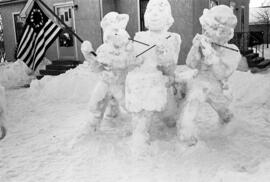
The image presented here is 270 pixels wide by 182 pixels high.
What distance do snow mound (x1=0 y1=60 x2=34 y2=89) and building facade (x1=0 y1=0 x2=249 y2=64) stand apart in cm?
187

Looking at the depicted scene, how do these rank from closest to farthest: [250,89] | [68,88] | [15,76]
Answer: [250,89] → [68,88] → [15,76]

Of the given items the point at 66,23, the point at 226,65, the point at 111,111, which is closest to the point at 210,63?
the point at 226,65

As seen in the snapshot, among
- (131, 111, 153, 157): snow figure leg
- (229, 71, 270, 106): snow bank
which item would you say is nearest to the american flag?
(131, 111, 153, 157): snow figure leg

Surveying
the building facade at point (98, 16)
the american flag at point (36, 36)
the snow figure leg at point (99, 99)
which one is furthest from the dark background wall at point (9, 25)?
the snow figure leg at point (99, 99)

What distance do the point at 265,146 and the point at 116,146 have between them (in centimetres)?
216

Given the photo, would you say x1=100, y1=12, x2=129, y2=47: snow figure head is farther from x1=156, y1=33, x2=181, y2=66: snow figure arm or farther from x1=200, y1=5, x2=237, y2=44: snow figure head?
x1=200, y1=5, x2=237, y2=44: snow figure head

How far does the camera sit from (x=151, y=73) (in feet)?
13.4

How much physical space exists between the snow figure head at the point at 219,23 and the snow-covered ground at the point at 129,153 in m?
1.52

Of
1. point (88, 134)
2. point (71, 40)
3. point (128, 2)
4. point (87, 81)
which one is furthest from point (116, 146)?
point (71, 40)

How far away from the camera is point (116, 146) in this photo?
14.3 ft

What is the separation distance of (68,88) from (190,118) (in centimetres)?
513

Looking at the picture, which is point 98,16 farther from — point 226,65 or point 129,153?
point 129,153

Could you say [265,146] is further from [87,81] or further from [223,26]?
[87,81]

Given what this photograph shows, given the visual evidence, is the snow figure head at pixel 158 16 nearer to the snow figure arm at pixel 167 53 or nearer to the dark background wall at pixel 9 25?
the snow figure arm at pixel 167 53
